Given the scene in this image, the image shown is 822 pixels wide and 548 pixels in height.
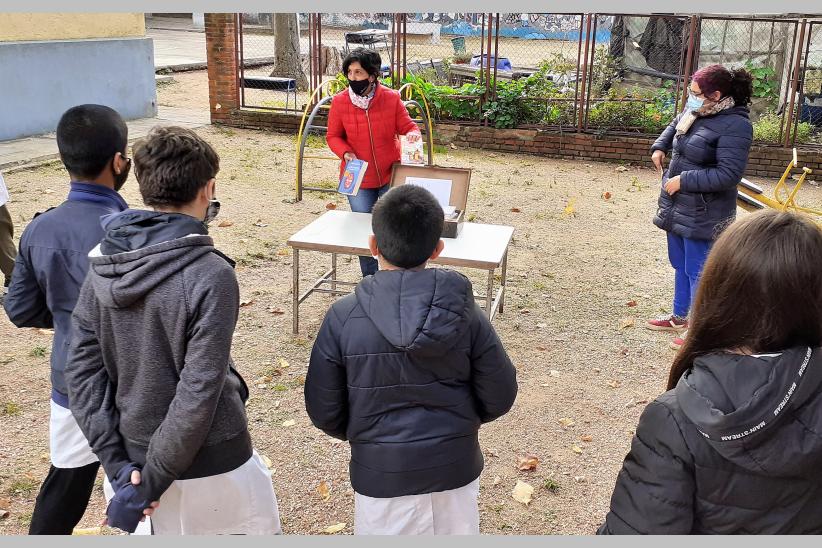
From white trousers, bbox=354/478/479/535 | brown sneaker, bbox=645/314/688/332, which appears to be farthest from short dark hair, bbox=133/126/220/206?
brown sneaker, bbox=645/314/688/332

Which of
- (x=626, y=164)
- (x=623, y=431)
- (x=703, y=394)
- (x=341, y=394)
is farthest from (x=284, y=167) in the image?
(x=703, y=394)

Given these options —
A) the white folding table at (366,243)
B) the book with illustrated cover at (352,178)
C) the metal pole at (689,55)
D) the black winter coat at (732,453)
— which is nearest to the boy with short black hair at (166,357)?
the black winter coat at (732,453)

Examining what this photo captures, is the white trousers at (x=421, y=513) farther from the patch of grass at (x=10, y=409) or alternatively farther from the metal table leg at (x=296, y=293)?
the metal table leg at (x=296, y=293)

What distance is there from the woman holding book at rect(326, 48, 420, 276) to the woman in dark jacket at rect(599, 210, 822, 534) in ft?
13.4

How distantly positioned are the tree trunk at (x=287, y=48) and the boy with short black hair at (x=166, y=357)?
15.4 meters

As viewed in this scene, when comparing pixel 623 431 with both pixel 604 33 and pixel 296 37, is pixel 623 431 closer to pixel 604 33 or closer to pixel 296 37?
pixel 604 33

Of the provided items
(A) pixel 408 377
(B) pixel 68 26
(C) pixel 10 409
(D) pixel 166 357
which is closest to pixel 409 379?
(A) pixel 408 377

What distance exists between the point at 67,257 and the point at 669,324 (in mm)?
4165

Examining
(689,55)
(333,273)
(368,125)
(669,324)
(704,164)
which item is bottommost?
(669,324)

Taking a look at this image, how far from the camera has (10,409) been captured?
4254mm

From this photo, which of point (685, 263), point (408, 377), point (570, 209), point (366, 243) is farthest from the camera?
point (570, 209)

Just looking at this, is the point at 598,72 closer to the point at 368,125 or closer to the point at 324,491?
the point at 368,125

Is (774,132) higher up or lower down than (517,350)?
higher up

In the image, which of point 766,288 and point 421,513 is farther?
point 421,513
